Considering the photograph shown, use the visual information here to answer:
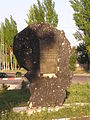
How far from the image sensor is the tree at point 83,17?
42.7m

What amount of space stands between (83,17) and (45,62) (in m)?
34.8

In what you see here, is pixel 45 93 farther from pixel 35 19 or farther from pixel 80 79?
pixel 35 19

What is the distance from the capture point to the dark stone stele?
31.5ft

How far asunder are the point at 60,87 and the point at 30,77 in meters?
0.99

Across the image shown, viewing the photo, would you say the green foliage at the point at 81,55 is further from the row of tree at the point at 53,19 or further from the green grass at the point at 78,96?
the green grass at the point at 78,96

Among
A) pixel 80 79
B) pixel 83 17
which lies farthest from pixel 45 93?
pixel 83 17

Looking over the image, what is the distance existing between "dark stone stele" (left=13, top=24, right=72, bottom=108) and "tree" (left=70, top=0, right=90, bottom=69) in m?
32.7

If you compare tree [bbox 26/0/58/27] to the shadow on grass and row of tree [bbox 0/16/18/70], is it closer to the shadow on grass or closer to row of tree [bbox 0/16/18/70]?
row of tree [bbox 0/16/18/70]

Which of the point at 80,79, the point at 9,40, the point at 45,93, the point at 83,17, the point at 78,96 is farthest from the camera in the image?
the point at 9,40

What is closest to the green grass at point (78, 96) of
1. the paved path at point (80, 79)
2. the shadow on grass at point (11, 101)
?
the shadow on grass at point (11, 101)

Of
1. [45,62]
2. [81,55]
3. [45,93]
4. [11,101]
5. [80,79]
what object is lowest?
[80,79]

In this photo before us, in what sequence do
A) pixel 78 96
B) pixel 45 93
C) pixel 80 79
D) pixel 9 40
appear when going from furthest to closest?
pixel 9 40, pixel 80 79, pixel 78 96, pixel 45 93

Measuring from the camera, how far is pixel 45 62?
9.64 meters

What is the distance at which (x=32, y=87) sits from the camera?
9633 millimetres
